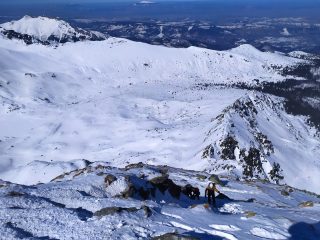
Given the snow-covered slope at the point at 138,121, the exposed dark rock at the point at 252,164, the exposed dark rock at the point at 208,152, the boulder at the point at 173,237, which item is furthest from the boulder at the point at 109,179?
the exposed dark rock at the point at 208,152

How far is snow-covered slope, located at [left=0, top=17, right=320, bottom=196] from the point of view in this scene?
269ft

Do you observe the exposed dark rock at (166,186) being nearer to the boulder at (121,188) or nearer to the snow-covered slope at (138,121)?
the boulder at (121,188)

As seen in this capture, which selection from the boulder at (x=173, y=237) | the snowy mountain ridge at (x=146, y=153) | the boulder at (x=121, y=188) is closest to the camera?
the boulder at (x=173, y=237)

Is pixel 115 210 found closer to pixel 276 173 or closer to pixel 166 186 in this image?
pixel 166 186

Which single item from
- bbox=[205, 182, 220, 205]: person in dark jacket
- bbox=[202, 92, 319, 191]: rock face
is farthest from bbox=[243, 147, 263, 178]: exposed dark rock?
bbox=[205, 182, 220, 205]: person in dark jacket

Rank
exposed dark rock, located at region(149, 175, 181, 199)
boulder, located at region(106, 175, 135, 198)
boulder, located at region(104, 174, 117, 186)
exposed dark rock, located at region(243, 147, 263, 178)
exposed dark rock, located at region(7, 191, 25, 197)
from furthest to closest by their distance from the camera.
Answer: exposed dark rock, located at region(243, 147, 263, 178) → exposed dark rock, located at region(149, 175, 181, 199) → boulder, located at region(104, 174, 117, 186) → boulder, located at region(106, 175, 135, 198) → exposed dark rock, located at region(7, 191, 25, 197)

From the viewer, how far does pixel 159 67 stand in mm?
194875

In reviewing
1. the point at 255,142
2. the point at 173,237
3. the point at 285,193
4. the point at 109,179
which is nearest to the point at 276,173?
the point at 255,142

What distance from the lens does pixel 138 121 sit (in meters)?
114

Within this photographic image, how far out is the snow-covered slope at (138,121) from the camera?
82.0m

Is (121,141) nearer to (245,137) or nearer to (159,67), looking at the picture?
(245,137)

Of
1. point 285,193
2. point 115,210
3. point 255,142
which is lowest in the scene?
point 255,142

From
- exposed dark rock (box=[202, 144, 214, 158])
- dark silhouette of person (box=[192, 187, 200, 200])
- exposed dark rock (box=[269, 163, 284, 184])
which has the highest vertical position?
dark silhouette of person (box=[192, 187, 200, 200])

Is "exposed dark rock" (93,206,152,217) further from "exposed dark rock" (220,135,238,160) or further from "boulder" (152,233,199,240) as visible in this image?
"exposed dark rock" (220,135,238,160)
